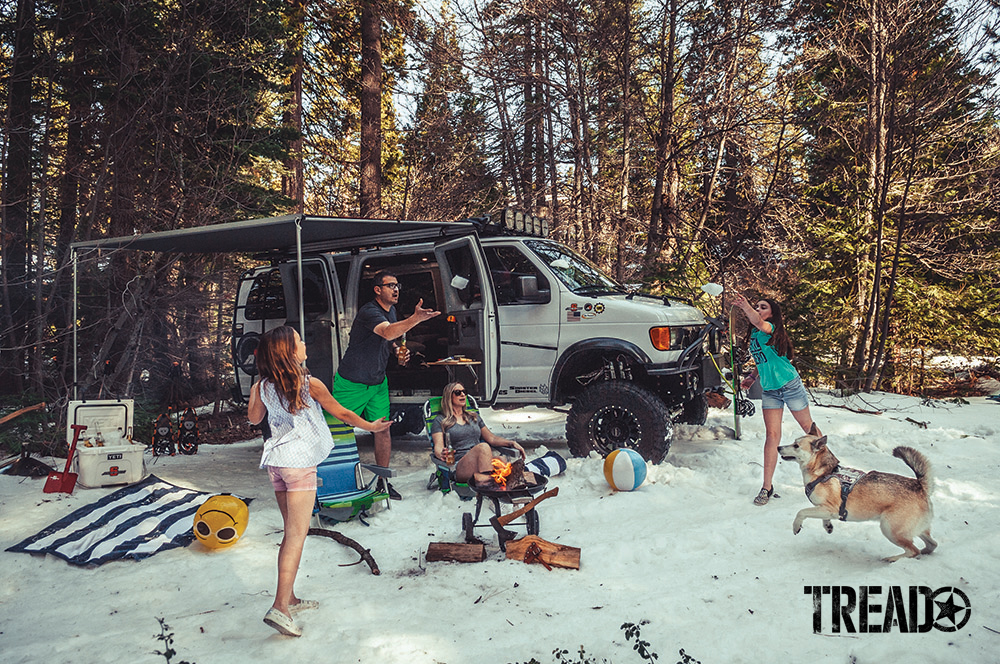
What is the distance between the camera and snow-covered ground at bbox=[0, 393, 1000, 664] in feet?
9.86

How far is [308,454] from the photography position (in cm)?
326

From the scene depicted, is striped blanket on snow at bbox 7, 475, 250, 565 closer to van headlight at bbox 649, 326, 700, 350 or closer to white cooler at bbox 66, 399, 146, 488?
white cooler at bbox 66, 399, 146, 488

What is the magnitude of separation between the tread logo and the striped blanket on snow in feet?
13.3

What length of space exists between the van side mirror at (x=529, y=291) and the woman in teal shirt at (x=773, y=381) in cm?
202

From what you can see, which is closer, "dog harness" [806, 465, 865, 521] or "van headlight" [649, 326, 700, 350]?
"dog harness" [806, 465, 865, 521]

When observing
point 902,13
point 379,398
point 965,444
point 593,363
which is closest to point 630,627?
point 379,398

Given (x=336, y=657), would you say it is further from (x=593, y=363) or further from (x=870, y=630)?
(x=593, y=363)

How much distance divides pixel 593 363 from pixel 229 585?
414cm

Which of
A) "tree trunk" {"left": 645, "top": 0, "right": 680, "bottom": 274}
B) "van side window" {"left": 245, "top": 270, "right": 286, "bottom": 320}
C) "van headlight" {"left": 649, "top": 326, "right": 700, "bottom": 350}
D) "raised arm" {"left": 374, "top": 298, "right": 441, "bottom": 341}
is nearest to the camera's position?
"raised arm" {"left": 374, "top": 298, "right": 441, "bottom": 341}

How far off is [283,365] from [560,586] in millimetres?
2011

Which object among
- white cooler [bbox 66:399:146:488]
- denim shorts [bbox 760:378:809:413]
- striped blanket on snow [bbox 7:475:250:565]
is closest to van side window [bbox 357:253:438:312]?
white cooler [bbox 66:399:146:488]

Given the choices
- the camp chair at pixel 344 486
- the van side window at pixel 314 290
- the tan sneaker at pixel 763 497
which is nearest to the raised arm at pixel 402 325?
the camp chair at pixel 344 486

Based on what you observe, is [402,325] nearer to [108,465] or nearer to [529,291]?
[529,291]

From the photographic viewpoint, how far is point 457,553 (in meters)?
4.11
